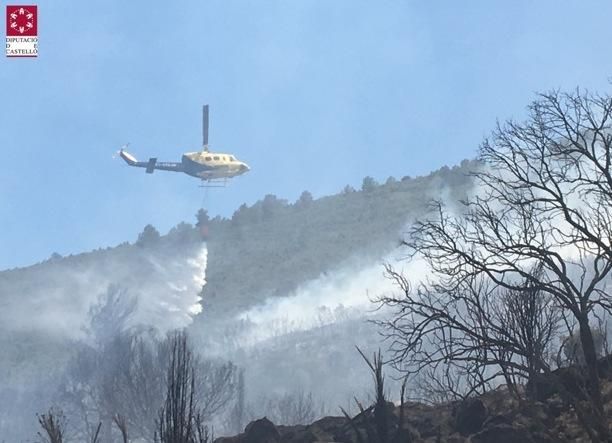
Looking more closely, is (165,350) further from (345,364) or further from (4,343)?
(4,343)

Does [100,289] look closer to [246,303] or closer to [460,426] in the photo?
[246,303]

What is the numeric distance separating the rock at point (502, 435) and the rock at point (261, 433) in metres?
5.83

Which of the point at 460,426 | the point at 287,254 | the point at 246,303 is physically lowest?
the point at 460,426

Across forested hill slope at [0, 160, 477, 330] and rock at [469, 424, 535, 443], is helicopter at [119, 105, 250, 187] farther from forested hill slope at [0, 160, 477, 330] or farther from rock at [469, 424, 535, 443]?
rock at [469, 424, 535, 443]

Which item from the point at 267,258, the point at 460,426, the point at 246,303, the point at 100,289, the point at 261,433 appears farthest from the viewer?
the point at 267,258

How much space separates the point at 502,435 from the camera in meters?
19.9

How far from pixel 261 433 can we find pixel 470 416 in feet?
18.6

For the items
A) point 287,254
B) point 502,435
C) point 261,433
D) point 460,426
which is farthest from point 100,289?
point 502,435

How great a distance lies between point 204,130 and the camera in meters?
137

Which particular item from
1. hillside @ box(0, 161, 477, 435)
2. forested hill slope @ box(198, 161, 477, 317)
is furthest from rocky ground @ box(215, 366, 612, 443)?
forested hill slope @ box(198, 161, 477, 317)

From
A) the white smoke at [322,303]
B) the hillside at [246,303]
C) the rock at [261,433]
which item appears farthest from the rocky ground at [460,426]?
the white smoke at [322,303]

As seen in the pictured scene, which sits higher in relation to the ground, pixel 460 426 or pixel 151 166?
pixel 151 166

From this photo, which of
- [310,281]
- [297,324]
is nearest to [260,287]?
[310,281]

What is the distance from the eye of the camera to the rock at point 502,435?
19.6m
